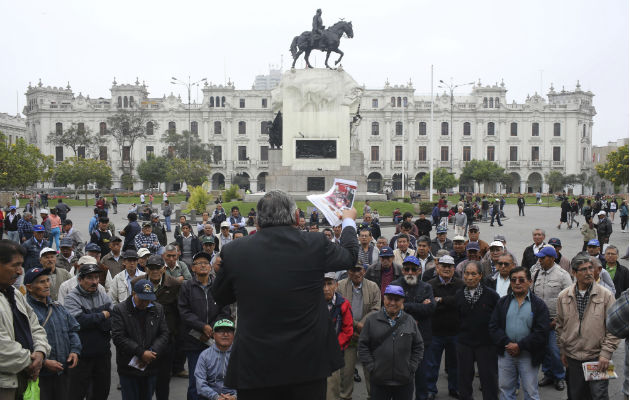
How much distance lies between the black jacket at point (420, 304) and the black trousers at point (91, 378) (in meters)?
2.68

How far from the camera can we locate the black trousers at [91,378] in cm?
488

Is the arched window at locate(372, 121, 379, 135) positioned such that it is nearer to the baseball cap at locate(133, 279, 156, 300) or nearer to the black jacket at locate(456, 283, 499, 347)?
the black jacket at locate(456, 283, 499, 347)

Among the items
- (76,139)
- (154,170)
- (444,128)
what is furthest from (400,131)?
(76,139)

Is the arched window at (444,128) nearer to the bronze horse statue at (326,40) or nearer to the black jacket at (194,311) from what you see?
the bronze horse statue at (326,40)

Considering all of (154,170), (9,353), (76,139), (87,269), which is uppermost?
(76,139)

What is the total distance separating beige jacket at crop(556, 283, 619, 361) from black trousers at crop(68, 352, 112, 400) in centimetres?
391

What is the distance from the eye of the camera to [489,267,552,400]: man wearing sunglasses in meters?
4.81

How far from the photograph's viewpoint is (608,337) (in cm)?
458

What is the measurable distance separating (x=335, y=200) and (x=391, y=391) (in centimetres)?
170

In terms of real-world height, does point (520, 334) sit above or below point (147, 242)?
below

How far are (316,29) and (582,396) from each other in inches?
951

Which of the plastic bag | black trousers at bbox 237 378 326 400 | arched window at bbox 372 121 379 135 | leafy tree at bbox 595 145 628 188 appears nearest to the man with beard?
black trousers at bbox 237 378 326 400

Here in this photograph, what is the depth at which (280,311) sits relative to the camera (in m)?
2.85

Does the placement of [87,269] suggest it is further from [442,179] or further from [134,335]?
[442,179]
